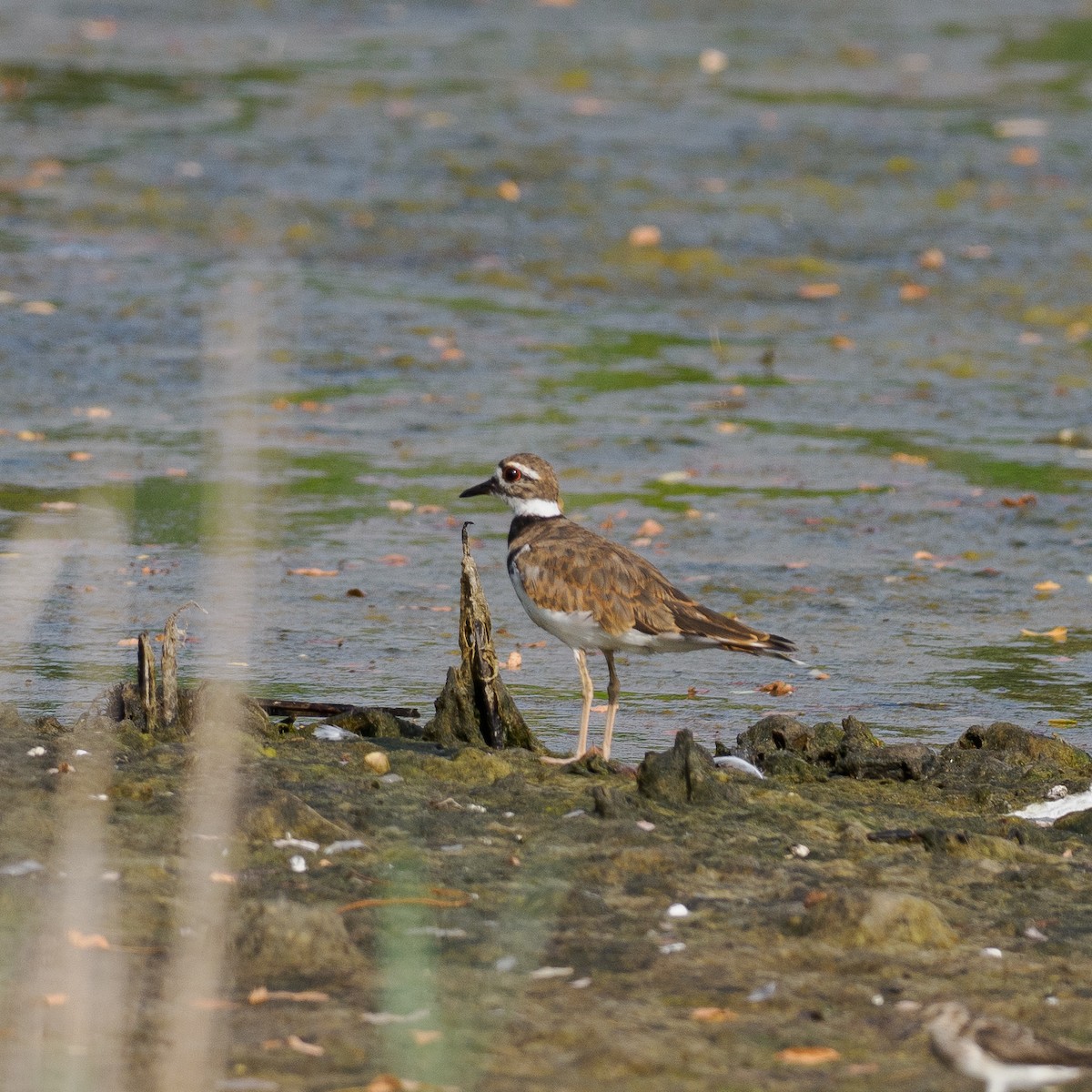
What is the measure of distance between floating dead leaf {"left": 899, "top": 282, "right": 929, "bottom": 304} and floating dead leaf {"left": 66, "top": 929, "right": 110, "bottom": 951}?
35.7 ft

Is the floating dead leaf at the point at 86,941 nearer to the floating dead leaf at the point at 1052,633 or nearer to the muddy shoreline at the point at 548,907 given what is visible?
the muddy shoreline at the point at 548,907

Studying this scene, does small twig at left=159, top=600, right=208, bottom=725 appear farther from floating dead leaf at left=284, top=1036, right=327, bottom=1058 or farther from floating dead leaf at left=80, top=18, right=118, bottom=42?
floating dead leaf at left=80, top=18, right=118, bottom=42

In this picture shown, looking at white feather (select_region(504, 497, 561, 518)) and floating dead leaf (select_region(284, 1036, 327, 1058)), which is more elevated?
white feather (select_region(504, 497, 561, 518))

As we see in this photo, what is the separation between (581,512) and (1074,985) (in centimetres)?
568

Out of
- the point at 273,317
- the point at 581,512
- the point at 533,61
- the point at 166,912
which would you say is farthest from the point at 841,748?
the point at 533,61

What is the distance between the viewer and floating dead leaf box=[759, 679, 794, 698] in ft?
25.9

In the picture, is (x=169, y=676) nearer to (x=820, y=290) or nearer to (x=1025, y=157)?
(x=820, y=290)

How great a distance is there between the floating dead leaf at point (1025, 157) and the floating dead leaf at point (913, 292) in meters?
4.16

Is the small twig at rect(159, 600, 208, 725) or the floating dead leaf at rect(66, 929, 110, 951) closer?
the floating dead leaf at rect(66, 929, 110, 951)

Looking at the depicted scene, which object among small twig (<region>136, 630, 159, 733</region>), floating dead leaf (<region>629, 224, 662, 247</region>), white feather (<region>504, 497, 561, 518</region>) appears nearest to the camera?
small twig (<region>136, 630, 159, 733</region>)

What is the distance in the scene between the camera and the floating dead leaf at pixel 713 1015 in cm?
457

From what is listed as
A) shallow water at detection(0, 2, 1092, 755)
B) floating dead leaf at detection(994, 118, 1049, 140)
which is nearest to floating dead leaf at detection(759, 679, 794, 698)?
shallow water at detection(0, 2, 1092, 755)

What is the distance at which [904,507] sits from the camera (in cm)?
1049

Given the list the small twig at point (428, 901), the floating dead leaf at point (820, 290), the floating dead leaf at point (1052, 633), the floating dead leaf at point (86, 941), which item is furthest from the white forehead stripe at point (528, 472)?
the floating dead leaf at point (820, 290)
